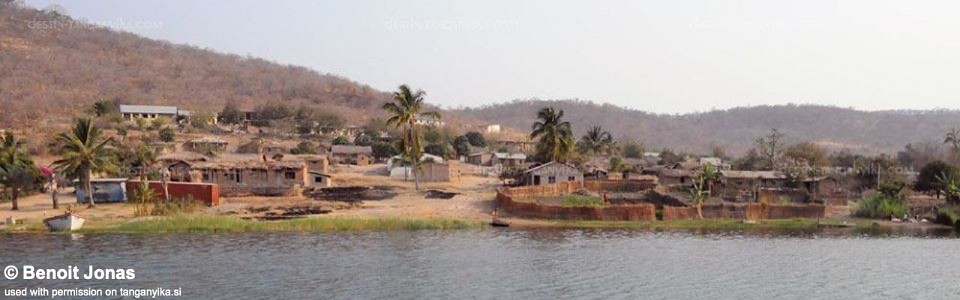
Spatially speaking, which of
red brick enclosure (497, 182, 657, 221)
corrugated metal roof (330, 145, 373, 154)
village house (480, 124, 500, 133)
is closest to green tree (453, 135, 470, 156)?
corrugated metal roof (330, 145, 373, 154)

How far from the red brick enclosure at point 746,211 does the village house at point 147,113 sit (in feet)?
257

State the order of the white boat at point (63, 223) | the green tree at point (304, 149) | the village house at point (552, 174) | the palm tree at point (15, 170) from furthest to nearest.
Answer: the green tree at point (304, 149) < the village house at point (552, 174) < the palm tree at point (15, 170) < the white boat at point (63, 223)

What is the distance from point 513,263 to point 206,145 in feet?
201

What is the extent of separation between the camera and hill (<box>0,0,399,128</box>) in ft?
411

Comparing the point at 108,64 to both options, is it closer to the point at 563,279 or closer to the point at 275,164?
the point at 275,164

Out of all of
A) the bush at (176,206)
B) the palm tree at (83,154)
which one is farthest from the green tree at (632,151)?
the palm tree at (83,154)

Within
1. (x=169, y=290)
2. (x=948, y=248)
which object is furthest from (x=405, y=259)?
(x=948, y=248)

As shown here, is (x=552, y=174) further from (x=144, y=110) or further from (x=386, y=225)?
(x=144, y=110)

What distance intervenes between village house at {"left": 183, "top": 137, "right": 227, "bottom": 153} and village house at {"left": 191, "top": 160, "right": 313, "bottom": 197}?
2309cm

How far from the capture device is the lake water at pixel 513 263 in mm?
30250

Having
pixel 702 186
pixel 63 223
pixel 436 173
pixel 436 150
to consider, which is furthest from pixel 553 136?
pixel 63 223

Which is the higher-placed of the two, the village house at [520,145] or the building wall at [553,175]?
the village house at [520,145]

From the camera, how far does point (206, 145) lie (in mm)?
89188

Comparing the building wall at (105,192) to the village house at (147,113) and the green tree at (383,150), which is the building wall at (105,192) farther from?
the village house at (147,113)
